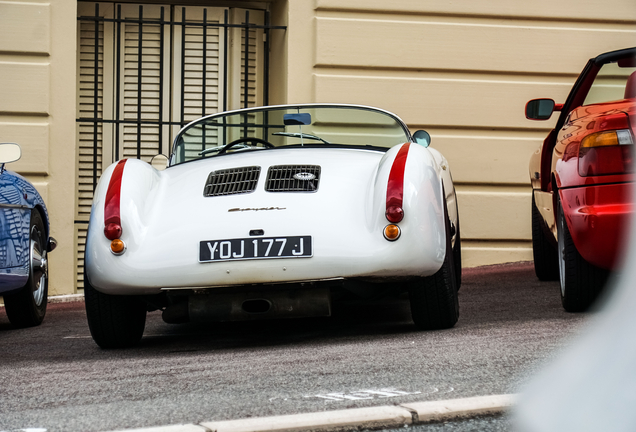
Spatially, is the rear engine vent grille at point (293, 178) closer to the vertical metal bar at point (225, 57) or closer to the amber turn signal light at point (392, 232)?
the amber turn signal light at point (392, 232)

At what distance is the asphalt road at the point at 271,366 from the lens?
8.05 feet

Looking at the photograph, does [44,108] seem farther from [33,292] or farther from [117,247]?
[117,247]

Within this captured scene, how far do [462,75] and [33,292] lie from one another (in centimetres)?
508

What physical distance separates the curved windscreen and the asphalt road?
3.63 feet

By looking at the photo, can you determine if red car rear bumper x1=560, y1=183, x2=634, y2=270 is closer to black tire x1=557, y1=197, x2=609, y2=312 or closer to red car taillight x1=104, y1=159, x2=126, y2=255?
black tire x1=557, y1=197, x2=609, y2=312

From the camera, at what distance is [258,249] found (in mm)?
3719

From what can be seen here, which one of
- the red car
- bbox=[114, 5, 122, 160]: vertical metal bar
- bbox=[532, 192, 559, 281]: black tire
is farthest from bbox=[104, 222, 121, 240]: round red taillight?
bbox=[114, 5, 122, 160]: vertical metal bar

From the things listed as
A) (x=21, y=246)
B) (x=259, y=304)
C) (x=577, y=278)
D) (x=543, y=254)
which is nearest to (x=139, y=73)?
(x=21, y=246)

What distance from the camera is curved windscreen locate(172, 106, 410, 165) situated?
5121mm

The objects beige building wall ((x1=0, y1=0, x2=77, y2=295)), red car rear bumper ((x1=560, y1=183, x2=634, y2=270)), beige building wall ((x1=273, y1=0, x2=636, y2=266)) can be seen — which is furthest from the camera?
beige building wall ((x1=273, y1=0, x2=636, y2=266))

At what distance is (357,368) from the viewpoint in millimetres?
2992

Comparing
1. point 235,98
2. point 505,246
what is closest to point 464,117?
point 505,246

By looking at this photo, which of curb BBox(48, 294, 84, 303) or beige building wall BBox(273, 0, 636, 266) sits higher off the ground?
beige building wall BBox(273, 0, 636, 266)

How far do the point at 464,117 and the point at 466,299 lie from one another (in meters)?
3.38
